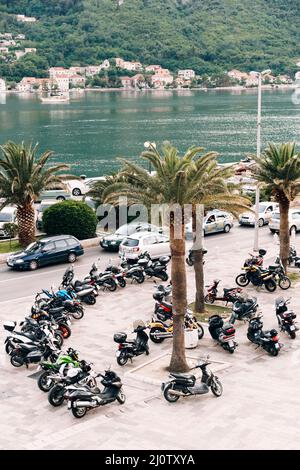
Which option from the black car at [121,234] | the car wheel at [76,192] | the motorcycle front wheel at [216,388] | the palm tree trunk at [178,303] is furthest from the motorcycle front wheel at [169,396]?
the car wheel at [76,192]

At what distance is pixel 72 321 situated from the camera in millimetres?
20875

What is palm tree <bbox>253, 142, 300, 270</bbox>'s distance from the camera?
24.2 m

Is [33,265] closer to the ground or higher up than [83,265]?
higher up

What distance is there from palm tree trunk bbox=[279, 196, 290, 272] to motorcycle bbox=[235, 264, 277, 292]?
1.73 metres

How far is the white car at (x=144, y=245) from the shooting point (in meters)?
27.8

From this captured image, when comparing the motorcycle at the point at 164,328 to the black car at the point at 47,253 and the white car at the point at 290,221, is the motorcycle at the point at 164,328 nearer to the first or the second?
the black car at the point at 47,253

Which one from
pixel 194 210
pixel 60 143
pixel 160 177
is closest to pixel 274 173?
pixel 194 210

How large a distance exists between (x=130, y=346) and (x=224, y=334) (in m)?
2.49

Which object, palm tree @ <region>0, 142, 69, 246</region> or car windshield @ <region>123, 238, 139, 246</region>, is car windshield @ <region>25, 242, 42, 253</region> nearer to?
palm tree @ <region>0, 142, 69, 246</region>

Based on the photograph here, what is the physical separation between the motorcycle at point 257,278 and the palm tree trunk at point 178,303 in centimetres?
777

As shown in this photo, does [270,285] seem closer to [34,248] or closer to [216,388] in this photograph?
[216,388]

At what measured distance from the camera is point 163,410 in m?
14.7

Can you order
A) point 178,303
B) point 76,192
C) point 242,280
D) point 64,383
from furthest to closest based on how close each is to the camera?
point 76,192 < point 242,280 < point 178,303 < point 64,383

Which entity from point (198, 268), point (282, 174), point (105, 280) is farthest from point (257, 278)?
point (105, 280)
